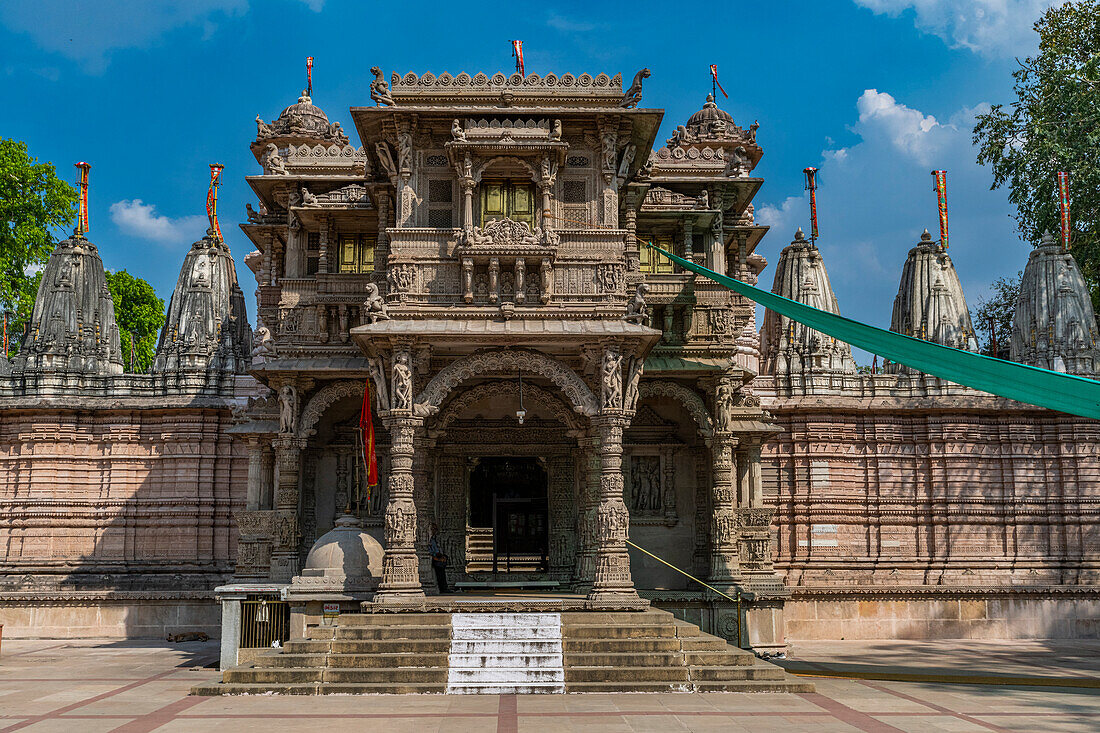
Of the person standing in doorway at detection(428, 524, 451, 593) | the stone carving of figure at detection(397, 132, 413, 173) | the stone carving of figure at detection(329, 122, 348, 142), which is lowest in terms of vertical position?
the person standing in doorway at detection(428, 524, 451, 593)

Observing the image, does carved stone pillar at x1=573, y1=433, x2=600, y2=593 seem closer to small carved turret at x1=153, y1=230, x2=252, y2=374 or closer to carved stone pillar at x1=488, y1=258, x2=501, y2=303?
carved stone pillar at x1=488, y1=258, x2=501, y2=303

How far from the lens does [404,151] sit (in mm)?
19047

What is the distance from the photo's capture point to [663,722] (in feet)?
41.0

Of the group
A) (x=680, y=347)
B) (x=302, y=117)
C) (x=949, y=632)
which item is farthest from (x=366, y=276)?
(x=949, y=632)

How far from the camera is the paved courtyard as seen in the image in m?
12.4

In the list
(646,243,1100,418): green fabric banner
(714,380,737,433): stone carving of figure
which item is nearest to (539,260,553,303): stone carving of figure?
(646,243,1100,418): green fabric banner

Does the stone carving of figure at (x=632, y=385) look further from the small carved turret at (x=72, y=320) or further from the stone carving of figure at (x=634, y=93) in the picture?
the small carved turret at (x=72, y=320)

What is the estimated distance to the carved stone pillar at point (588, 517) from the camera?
18969 mm

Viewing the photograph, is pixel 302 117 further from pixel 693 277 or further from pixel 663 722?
pixel 663 722

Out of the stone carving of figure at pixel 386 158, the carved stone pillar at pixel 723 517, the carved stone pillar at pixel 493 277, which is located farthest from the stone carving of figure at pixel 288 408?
the carved stone pillar at pixel 723 517

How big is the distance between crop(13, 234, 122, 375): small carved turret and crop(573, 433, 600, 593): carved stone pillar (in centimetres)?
1554

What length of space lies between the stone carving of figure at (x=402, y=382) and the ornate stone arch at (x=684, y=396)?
5918mm

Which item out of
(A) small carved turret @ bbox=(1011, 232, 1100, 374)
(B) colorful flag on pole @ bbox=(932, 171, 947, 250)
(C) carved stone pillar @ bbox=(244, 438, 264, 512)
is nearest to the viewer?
(C) carved stone pillar @ bbox=(244, 438, 264, 512)

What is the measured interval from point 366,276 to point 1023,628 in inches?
712
